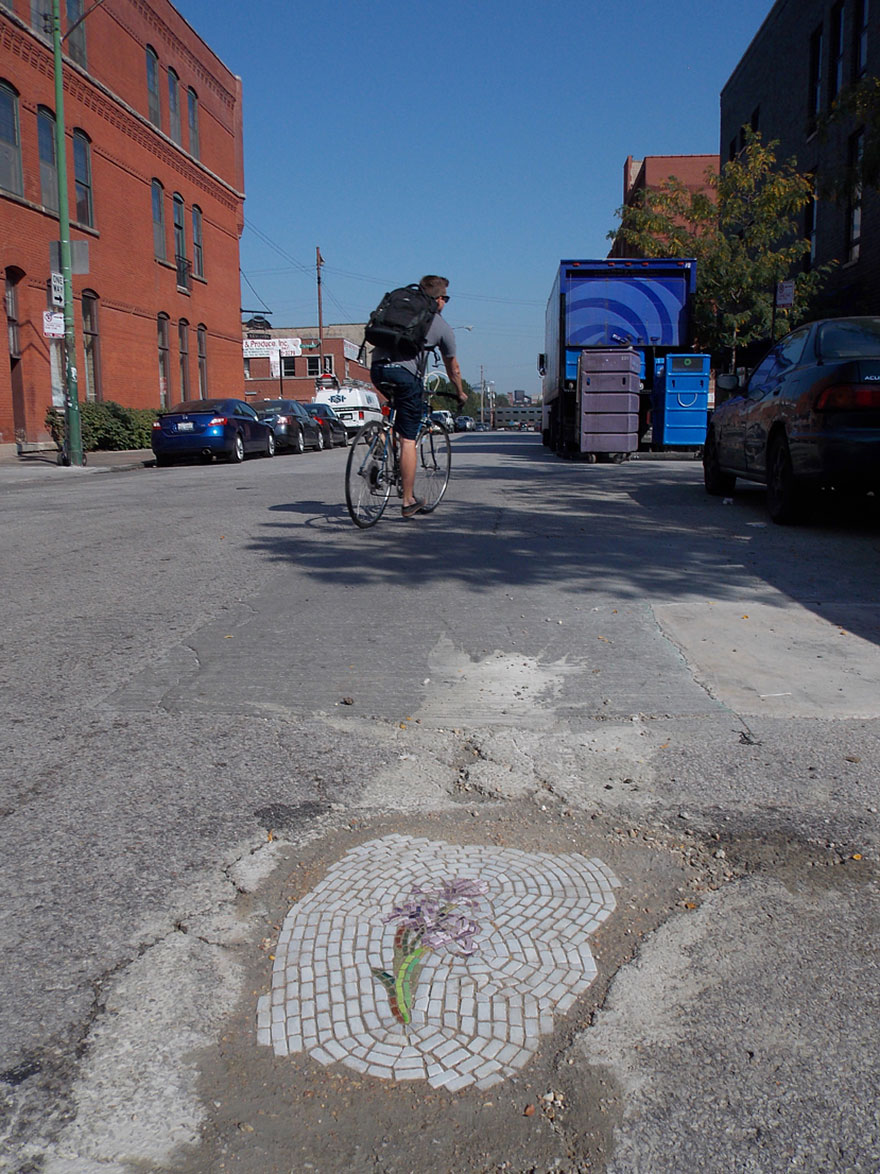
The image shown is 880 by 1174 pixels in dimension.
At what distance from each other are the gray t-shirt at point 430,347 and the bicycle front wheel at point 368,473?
20.9 inches

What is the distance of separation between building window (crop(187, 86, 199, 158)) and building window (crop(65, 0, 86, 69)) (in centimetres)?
798

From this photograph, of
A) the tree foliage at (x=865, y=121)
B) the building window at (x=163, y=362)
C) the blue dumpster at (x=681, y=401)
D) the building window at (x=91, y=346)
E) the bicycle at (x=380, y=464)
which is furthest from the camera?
the building window at (x=163, y=362)

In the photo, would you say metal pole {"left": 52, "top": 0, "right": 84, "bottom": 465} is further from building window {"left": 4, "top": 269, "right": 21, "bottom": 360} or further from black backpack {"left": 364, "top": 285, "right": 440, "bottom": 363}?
black backpack {"left": 364, "top": 285, "right": 440, "bottom": 363}

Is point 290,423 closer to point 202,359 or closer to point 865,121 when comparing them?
point 202,359

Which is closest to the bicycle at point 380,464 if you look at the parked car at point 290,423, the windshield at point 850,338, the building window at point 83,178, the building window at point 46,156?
the windshield at point 850,338

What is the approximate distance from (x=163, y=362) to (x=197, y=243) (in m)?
5.71

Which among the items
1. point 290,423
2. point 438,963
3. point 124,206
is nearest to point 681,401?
point 290,423

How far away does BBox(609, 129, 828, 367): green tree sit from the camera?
23484 mm

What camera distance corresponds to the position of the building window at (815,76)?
24797 mm

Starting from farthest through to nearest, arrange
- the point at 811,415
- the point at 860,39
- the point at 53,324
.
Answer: the point at 860,39, the point at 53,324, the point at 811,415

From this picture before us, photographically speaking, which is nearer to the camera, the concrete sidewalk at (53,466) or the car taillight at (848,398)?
the car taillight at (848,398)

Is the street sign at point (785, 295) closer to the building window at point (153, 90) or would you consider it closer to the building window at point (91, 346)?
the building window at point (91, 346)

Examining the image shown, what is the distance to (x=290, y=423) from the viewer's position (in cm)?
2634

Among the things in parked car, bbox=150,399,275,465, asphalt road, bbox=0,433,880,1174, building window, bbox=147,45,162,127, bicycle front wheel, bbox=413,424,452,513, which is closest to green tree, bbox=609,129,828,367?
parked car, bbox=150,399,275,465
